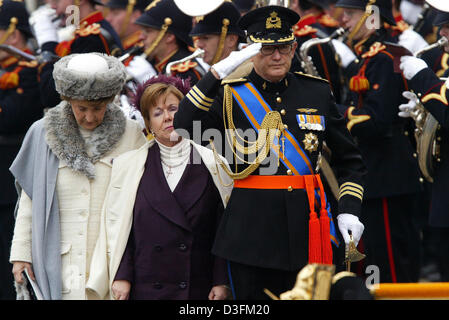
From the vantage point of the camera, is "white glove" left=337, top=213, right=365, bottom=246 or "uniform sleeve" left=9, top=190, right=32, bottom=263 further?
"uniform sleeve" left=9, top=190, right=32, bottom=263

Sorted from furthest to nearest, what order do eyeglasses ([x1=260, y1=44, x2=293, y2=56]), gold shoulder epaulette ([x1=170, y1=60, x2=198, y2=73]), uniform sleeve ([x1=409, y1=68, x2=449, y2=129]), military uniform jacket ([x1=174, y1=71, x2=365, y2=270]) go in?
gold shoulder epaulette ([x1=170, y1=60, x2=198, y2=73]), uniform sleeve ([x1=409, y1=68, x2=449, y2=129]), eyeglasses ([x1=260, y1=44, x2=293, y2=56]), military uniform jacket ([x1=174, y1=71, x2=365, y2=270])

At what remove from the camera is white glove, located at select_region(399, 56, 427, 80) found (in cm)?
675

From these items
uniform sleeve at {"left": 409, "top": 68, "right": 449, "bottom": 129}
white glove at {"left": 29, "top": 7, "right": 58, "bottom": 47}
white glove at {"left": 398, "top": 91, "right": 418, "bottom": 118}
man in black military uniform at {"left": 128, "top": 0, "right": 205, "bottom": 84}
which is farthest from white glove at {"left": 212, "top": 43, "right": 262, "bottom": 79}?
white glove at {"left": 29, "top": 7, "right": 58, "bottom": 47}

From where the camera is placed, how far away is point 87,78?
18.5 feet

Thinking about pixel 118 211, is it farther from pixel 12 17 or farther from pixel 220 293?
pixel 12 17

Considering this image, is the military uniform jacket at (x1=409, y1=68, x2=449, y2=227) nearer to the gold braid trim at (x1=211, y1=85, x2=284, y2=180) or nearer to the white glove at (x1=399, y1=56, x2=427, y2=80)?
the white glove at (x1=399, y1=56, x2=427, y2=80)

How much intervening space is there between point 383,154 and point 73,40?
281 centimetres

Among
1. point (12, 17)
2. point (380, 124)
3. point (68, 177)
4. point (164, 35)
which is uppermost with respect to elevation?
point (12, 17)

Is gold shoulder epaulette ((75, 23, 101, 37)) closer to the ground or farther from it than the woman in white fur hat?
farther from it

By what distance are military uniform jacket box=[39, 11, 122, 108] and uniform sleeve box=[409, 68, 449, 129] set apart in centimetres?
286

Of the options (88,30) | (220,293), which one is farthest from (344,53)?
(220,293)
